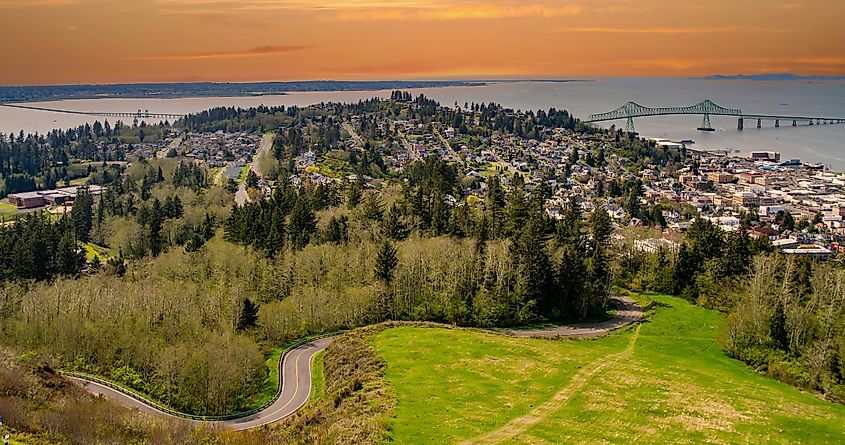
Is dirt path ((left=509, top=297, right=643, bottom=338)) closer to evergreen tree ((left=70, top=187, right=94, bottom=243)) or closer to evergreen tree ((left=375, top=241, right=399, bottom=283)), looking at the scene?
evergreen tree ((left=375, top=241, right=399, bottom=283))

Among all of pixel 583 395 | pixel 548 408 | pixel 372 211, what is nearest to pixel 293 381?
pixel 548 408

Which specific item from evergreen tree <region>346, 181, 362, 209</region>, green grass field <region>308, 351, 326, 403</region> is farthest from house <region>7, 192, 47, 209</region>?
Result: green grass field <region>308, 351, 326, 403</region>

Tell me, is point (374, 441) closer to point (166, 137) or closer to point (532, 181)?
point (532, 181)

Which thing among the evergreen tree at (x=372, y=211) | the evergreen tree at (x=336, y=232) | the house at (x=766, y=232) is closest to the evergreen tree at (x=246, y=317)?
the evergreen tree at (x=336, y=232)

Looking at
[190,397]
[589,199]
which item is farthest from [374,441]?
[589,199]

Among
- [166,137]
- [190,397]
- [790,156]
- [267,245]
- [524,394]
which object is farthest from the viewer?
[166,137]

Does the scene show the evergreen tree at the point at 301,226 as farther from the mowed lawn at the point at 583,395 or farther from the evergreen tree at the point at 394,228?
the mowed lawn at the point at 583,395
